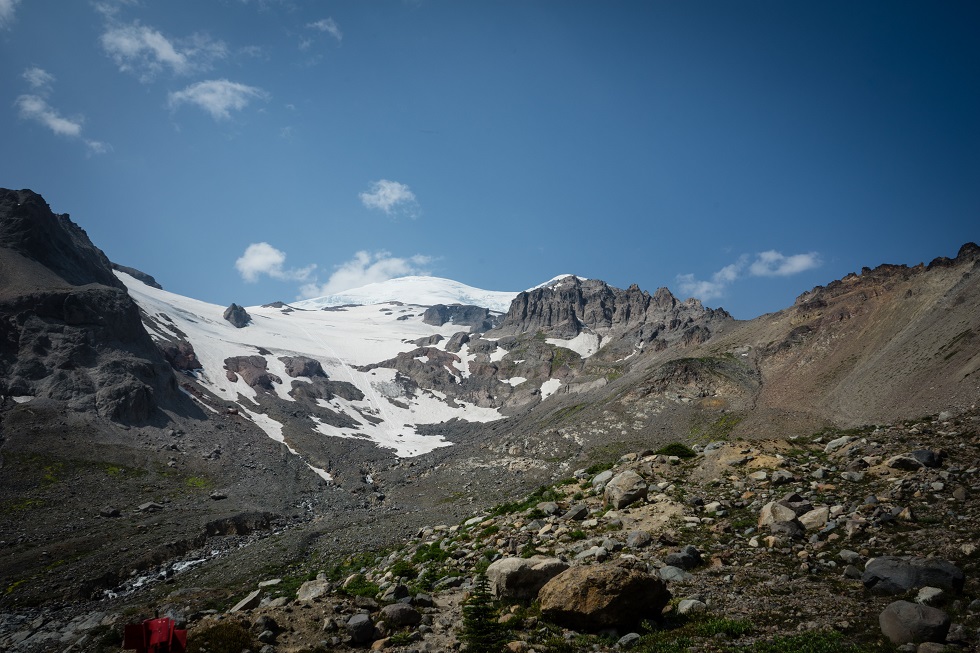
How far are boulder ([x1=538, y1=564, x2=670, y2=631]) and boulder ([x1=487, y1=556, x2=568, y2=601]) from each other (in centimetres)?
141

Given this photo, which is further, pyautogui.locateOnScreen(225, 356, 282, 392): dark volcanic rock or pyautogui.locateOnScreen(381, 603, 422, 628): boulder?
pyautogui.locateOnScreen(225, 356, 282, 392): dark volcanic rock

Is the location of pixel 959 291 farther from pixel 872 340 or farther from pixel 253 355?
pixel 253 355

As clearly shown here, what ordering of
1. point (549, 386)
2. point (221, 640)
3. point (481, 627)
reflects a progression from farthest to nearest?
point (549, 386) → point (481, 627) → point (221, 640)

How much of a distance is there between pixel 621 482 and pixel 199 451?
10064cm

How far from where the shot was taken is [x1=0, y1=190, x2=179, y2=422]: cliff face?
98312 millimetres

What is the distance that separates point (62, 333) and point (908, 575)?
5483 inches

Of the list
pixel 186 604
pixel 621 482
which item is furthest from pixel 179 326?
pixel 621 482

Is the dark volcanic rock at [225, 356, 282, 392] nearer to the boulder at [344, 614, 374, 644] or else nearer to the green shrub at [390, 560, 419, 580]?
the green shrub at [390, 560, 419, 580]

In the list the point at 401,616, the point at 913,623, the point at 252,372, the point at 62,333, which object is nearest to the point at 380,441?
the point at 252,372

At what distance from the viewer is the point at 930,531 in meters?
13.5

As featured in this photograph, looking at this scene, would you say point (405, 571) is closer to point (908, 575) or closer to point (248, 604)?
point (248, 604)

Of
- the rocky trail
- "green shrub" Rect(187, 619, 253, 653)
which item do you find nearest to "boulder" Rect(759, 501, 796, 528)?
the rocky trail

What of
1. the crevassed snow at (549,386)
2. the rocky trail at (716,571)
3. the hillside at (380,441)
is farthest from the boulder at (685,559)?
the crevassed snow at (549,386)

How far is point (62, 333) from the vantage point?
353 feet
